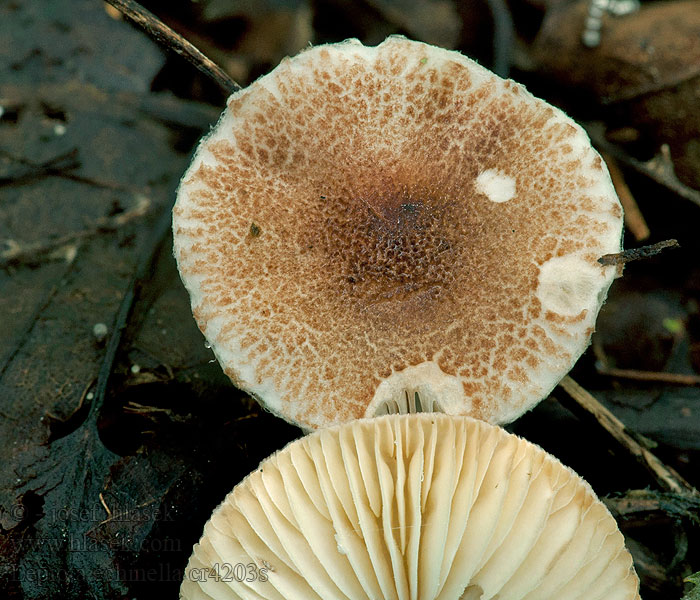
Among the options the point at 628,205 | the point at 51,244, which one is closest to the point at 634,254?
the point at 628,205

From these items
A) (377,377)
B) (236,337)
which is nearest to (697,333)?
(377,377)

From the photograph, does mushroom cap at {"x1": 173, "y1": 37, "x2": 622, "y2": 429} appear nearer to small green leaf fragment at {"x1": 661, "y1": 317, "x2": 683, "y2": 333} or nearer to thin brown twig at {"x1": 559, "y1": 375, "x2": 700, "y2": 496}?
thin brown twig at {"x1": 559, "y1": 375, "x2": 700, "y2": 496}

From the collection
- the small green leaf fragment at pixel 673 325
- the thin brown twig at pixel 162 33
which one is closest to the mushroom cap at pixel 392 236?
the thin brown twig at pixel 162 33

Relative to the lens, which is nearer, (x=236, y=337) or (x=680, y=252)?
(x=236, y=337)

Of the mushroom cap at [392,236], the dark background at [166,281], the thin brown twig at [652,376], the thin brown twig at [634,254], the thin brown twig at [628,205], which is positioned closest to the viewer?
the thin brown twig at [634,254]

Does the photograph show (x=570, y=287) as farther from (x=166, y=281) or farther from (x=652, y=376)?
(x=166, y=281)

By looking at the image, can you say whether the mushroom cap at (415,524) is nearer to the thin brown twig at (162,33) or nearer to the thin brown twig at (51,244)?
the thin brown twig at (162,33)

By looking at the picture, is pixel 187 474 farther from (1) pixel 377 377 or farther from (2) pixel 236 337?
(1) pixel 377 377
